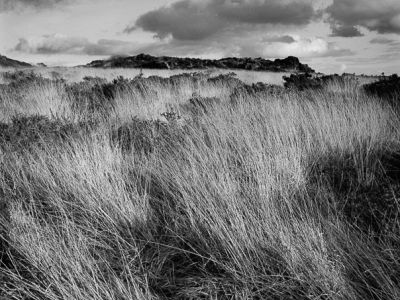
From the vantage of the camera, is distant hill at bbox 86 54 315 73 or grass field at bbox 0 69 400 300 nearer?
grass field at bbox 0 69 400 300

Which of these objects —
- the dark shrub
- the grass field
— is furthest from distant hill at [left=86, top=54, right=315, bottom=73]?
the grass field

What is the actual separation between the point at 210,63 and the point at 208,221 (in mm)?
37422

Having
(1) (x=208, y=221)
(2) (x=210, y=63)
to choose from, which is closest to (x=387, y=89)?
(1) (x=208, y=221)

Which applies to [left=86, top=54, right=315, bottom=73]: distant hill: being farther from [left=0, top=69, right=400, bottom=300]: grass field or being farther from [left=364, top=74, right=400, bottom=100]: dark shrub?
[left=0, top=69, right=400, bottom=300]: grass field

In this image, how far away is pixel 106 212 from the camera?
9.13ft

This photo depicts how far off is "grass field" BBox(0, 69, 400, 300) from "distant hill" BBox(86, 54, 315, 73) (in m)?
31.2

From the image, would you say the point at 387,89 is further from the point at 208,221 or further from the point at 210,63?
the point at 210,63

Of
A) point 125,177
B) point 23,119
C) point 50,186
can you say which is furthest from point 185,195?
point 23,119

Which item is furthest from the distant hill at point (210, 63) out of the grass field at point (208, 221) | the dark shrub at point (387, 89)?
the grass field at point (208, 221)

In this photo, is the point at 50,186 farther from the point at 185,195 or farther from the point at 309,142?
the point at 309,142

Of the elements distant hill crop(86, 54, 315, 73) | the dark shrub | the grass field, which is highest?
distant hill crop(86, 54, 315, 73)

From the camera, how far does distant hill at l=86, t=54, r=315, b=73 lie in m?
36.0

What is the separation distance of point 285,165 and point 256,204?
707mm

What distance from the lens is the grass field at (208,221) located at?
1883mm
